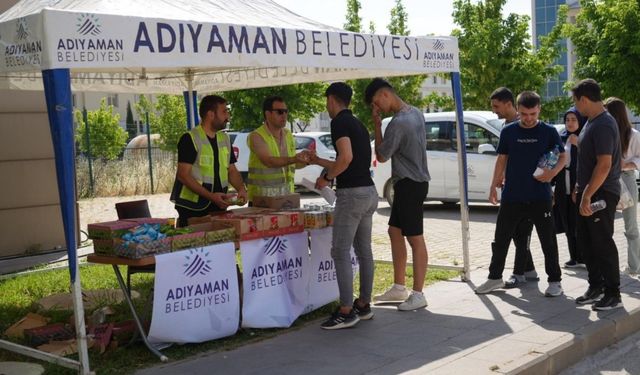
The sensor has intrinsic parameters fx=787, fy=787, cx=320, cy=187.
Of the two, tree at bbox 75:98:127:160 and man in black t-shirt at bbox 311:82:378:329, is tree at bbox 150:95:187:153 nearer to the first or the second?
tree at bbox 75:98:127:160

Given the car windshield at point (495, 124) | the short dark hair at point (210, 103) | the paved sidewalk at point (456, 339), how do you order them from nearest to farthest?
the paved sidewalk at point (456, 339) < the short dark hair at point (210, 103) < the car windshield at point (495, 124)

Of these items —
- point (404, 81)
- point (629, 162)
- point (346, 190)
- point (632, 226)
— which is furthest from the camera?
point (404, 81)

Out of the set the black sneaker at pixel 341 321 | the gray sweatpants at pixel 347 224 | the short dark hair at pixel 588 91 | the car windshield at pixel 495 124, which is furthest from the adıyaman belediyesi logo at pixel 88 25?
the car windshield at pixel 495 124

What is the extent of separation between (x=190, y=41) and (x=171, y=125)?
1909cm

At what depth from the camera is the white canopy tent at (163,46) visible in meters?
4.83

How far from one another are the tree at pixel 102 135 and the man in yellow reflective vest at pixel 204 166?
14308 mm

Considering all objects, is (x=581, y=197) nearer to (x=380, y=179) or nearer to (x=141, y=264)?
(x=141, y=264)

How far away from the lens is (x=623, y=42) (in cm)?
2161

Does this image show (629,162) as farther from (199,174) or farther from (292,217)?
(199,174)

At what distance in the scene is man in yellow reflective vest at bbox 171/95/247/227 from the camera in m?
6.66

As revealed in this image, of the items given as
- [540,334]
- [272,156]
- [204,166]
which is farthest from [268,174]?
[540,334]

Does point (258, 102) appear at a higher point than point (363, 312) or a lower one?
higher

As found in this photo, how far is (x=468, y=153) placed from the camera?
47.0 feet

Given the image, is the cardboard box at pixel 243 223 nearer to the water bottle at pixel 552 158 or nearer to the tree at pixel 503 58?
the water bottle at pixel 552 158
